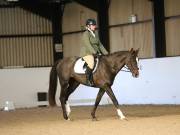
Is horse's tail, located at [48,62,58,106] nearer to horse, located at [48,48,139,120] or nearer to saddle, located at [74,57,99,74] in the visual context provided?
horse, located at [48,48,139,120]

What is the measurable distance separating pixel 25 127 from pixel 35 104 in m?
9.32

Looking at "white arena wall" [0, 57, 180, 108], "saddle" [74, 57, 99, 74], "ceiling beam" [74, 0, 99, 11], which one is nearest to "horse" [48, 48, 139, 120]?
"saddle" [74, 57, 99, 74]

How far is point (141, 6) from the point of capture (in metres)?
18.2

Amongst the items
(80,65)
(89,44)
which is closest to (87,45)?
(89,44)

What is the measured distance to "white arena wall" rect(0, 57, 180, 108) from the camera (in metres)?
16.0

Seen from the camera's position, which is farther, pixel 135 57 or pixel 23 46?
pixel 23 46

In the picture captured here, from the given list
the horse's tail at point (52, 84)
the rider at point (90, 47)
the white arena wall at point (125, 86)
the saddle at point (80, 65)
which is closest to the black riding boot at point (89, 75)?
the rider at point (90, 47)

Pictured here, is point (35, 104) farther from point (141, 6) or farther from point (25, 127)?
point (25, 127)

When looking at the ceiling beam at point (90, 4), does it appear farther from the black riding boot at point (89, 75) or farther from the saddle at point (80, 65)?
the black riding boot at point (89, 75)

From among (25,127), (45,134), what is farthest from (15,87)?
(45,134)

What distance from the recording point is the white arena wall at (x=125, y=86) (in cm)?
1595

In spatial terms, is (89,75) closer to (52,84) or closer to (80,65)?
(80,65)

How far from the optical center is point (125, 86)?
17812 mm

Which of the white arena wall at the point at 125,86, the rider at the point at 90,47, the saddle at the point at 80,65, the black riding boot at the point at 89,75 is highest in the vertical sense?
the rider at the point at 90,47
